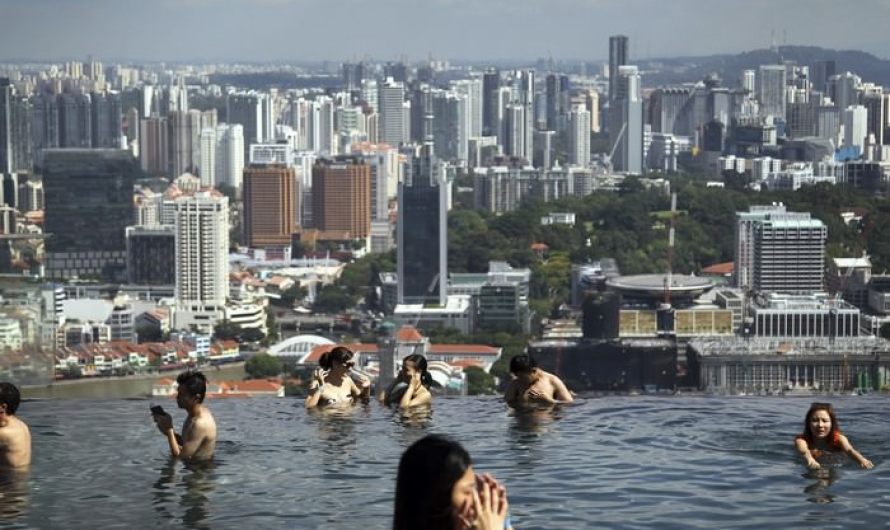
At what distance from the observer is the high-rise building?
22.1 meters

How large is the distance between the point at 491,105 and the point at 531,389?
121 ft

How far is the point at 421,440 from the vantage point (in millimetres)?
1823

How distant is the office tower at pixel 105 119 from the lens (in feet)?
105

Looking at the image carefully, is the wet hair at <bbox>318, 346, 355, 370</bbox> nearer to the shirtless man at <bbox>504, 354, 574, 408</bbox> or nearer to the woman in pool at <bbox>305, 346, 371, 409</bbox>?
the woman in pool at <bbox>305, 346, 371, 409</bbox>

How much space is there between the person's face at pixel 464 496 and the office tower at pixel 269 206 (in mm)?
28694

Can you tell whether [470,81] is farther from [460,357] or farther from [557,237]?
[460,357]

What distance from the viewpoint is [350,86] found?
4253cm

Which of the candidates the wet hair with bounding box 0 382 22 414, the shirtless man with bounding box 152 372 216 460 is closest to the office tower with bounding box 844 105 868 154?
the shirtless man with bounding box 152 372 216 460

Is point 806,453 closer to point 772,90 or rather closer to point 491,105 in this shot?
point 772,90

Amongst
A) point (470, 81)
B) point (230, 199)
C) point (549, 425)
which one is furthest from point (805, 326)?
point (470, 81)

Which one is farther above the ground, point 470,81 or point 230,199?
point 470,81

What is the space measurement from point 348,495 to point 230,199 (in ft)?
96.2

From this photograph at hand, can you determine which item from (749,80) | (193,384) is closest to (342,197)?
(749,80)

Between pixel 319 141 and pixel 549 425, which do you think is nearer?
pixel 549 425
